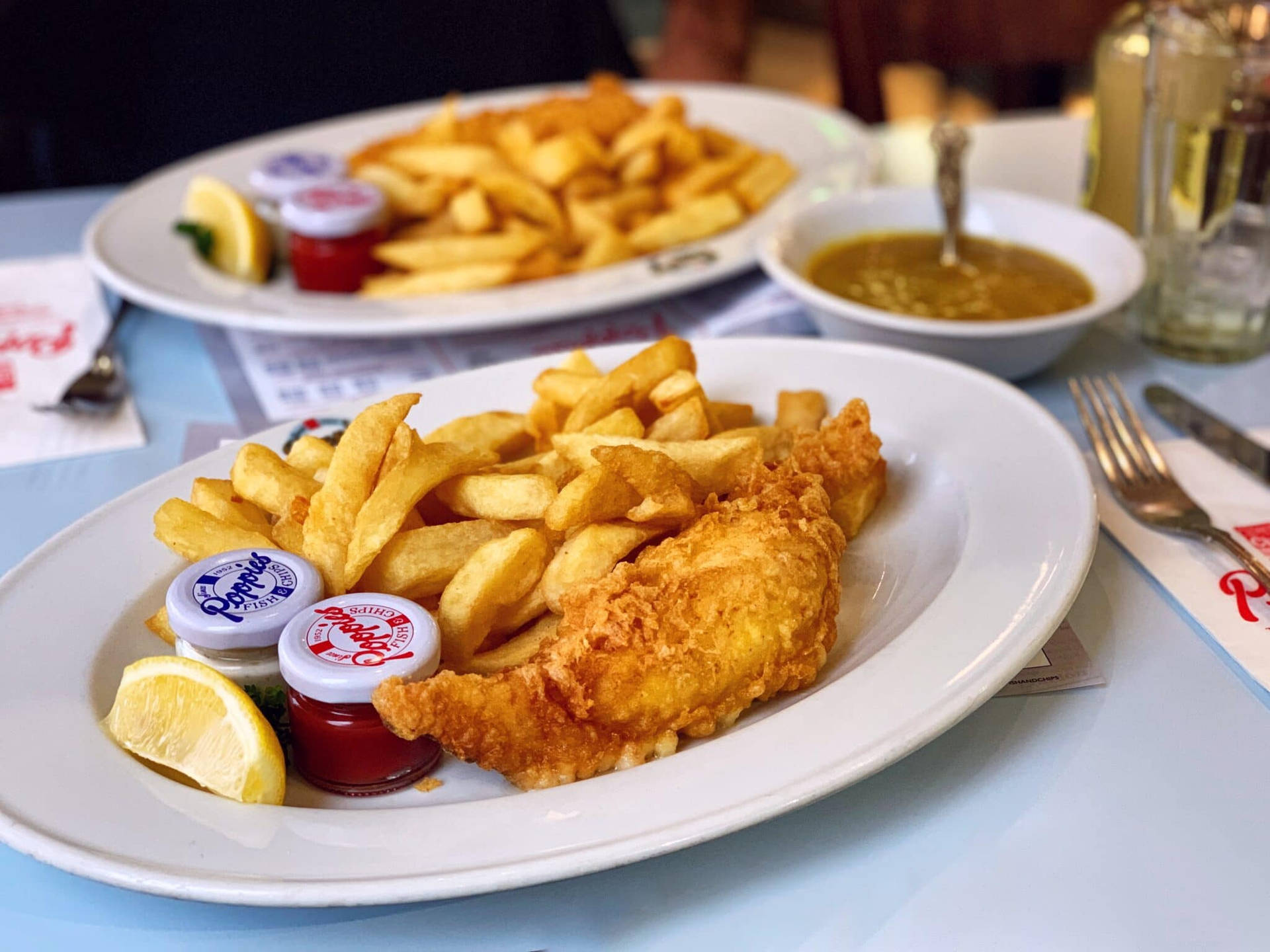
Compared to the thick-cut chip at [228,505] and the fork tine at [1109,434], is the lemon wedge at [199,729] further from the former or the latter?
the fork tine at [1109,434]

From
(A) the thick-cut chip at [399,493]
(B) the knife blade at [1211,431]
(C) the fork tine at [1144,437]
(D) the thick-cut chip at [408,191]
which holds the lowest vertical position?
(B) the knife blade at [1211,431]

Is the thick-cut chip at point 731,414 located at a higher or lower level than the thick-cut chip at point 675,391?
lower

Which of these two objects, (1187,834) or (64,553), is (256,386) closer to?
(64,553)

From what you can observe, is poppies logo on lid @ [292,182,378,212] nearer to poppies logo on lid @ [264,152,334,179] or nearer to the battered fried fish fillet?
poppies logo on lid @ [264,152,334,179]

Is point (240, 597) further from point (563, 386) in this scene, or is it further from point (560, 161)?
point (560, 161)

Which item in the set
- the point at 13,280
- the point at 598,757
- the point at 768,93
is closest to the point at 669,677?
the point at 598,757

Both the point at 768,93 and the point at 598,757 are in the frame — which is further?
the point at 768,93

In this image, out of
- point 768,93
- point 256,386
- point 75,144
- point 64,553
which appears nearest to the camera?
point 64,553

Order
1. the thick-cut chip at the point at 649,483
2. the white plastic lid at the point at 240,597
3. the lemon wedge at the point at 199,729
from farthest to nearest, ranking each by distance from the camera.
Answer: the thick-cut chip at the point at 649,483 < the white plastic lid at the point at 240,597 < the lemon wedge at the point at 199,729

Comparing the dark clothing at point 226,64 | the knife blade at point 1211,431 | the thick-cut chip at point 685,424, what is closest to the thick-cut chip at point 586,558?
the thick-cut chip at point 685,424
